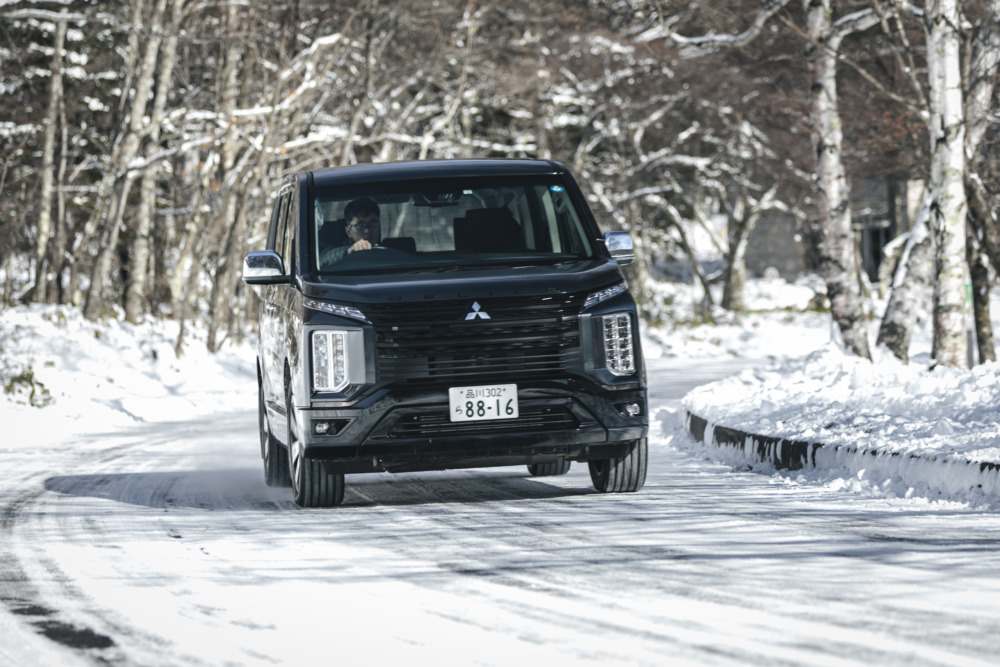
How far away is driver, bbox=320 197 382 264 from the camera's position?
897 centimetres

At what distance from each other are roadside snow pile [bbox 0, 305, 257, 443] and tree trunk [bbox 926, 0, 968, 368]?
9359 millimetres

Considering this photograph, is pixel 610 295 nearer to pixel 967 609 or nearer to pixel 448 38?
pixel 967 609

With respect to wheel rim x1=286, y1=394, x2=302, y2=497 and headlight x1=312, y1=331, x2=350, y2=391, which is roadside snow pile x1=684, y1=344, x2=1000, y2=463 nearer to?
headlight x1=312, y1=331, x2=350, y2=391

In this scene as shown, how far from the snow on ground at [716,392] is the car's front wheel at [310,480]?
309cm

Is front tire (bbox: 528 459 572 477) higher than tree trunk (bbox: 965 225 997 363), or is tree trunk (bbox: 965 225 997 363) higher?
tree trunk (bbox: 965 225 997 363)

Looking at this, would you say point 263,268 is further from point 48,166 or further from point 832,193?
point 48,166

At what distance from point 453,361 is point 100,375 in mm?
13585

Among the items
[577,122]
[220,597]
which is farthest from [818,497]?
[577,122]

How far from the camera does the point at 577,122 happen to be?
44.1 m

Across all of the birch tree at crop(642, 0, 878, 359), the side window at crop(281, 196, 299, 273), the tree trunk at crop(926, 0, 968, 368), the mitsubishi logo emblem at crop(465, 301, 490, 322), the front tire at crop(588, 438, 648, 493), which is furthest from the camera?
the birch tree at crop(642, 0, 878, 359)

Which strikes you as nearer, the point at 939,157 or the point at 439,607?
the point at 439,607

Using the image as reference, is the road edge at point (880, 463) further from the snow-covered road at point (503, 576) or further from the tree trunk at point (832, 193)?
the tree trunk at point (832, 193)

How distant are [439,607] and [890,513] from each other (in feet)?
10.6

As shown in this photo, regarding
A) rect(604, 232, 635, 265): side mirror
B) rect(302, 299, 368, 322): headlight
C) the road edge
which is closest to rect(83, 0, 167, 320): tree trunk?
the road edge
